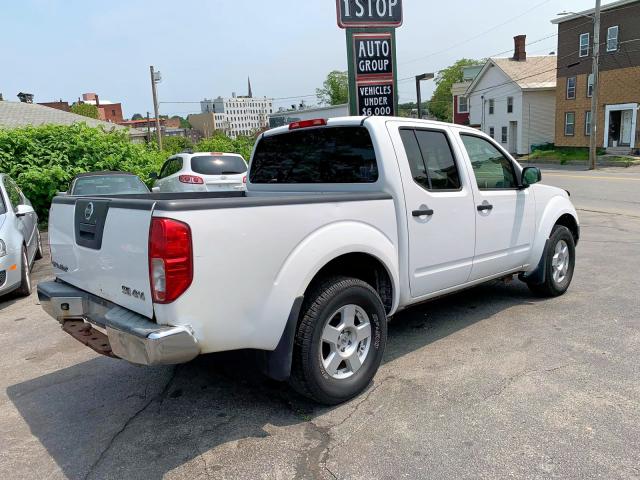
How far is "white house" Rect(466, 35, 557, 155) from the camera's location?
41094 mm

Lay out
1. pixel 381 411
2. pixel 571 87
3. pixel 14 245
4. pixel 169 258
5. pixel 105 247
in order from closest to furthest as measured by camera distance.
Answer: pixel 169 258
pixel 105 247
pixel 381 411
pixel 14 245
pixel 571 87

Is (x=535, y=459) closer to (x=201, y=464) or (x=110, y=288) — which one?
(x=201, y=464)

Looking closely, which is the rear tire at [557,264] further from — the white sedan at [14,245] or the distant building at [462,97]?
the distant building at [462,97]

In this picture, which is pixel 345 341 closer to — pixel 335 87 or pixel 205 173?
pixel 205 173

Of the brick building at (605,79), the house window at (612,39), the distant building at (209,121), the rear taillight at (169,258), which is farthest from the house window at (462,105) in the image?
the distant building at (209,121)

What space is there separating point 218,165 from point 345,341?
9181mm

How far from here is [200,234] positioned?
Answer: 109 inches

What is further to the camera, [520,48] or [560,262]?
[520,48]

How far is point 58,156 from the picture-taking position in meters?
13.7

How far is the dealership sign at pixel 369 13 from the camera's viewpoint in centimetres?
855

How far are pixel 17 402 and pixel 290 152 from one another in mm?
2909

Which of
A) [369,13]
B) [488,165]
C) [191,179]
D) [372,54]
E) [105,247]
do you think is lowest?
[191,179]

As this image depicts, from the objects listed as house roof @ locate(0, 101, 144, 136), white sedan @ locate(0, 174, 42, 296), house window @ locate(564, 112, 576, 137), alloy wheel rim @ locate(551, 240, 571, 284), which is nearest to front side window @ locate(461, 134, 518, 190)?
alloy wheel rim @ locate(551, 240, 571, 284)

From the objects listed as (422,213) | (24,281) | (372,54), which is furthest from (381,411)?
(372,54)
